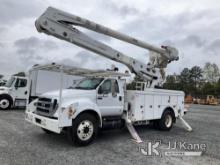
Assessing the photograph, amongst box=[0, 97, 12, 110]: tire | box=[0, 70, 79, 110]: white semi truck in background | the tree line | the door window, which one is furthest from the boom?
the tree line

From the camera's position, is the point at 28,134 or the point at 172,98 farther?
the point at 172,98

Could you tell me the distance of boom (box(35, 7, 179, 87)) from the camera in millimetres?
7059

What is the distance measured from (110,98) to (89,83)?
86 centimetres

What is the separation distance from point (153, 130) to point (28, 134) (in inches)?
187

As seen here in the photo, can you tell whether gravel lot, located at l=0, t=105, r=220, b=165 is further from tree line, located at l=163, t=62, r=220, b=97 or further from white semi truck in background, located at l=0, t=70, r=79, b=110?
tree line, located at l=163, t=62, r=220, b=97

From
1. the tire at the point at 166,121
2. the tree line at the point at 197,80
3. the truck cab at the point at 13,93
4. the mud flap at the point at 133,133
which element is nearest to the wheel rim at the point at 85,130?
the mud flap at the point at 133,133

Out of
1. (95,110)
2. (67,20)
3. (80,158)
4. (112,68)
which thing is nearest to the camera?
(80,158)

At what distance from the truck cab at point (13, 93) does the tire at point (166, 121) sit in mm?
9250

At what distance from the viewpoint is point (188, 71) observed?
8044 cm

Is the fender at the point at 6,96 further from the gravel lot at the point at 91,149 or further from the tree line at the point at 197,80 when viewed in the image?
the tree line at the point at 197,80

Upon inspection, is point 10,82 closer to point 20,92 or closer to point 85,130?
point 20,92

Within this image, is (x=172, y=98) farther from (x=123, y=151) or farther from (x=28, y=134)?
(x=28, y=134)

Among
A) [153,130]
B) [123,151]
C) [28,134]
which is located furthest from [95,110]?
[153,130]

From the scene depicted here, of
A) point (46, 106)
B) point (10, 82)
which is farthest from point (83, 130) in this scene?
point (10, 82)
